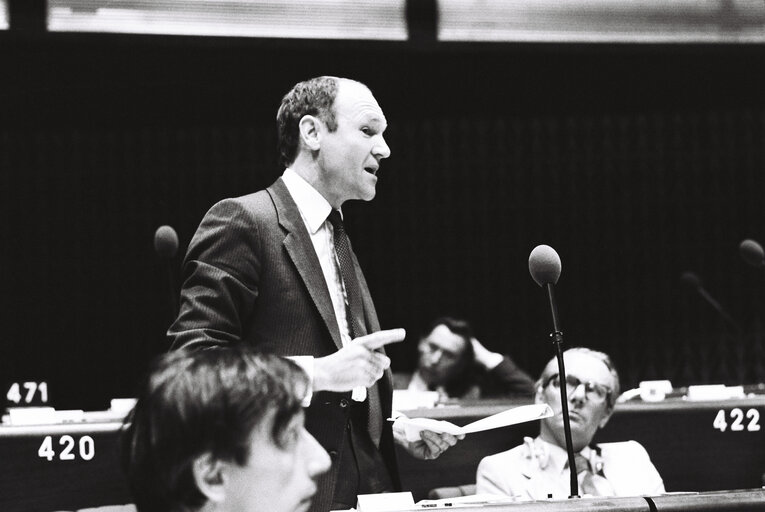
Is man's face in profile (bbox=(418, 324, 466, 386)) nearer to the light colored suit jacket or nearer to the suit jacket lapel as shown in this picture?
the light colored suit jacket

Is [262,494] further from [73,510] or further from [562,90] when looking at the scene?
[562,90]

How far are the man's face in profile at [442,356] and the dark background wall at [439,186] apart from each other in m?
0.66

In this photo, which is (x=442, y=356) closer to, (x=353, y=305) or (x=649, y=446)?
(x=649, y=446)

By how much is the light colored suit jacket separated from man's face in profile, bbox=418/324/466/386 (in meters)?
1.81

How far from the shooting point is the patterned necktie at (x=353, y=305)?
2184mm

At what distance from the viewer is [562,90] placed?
5422mm

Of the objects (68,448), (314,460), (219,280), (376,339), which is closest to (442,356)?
(68,448)

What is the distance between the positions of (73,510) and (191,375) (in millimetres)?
1864

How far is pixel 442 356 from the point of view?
4930 mm

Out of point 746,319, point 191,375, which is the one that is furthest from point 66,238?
point 191,375

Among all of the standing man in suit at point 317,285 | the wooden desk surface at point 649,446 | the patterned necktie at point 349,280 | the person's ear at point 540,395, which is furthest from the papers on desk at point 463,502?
the person's ear at point 540,395

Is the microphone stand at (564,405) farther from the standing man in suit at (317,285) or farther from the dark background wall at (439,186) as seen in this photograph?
the dark background wall at (439,186)

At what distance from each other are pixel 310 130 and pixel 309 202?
0.19 meters

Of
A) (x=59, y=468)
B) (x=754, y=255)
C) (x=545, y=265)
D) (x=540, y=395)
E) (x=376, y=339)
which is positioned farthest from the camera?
(x=754, y=255)
